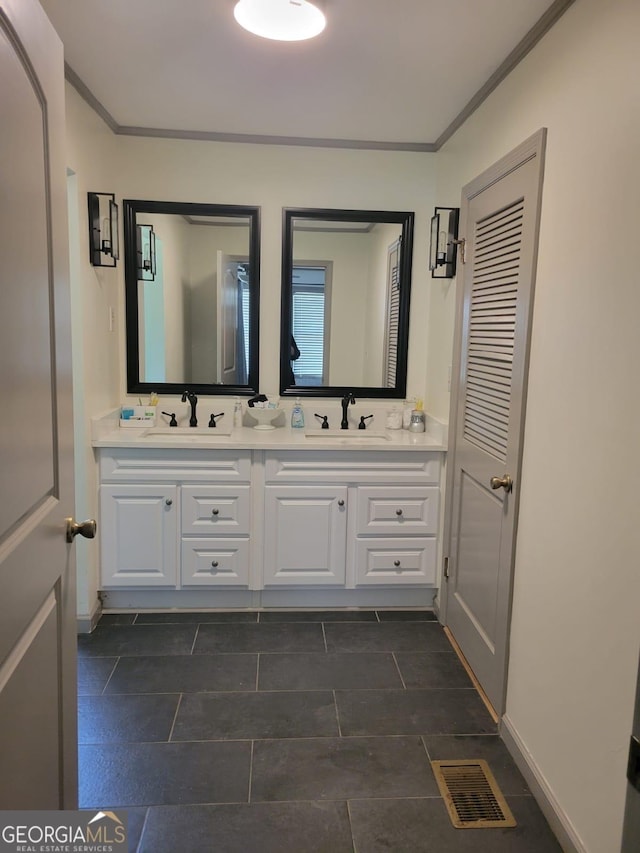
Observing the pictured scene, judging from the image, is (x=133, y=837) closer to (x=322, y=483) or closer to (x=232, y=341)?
(x=322, y=483)

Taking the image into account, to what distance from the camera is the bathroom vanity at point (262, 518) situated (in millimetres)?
2873

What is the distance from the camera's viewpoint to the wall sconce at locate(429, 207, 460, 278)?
9.18ft

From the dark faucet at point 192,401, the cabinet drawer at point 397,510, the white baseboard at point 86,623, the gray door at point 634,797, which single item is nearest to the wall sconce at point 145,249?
the dark faucet at point 192,401

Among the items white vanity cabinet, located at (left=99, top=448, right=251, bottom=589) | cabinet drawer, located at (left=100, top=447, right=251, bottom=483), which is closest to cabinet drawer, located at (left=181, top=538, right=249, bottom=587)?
white vanity cabinet, located at (left=99, top=448, right=251, bottom=589)

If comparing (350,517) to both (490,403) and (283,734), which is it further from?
(283,734)

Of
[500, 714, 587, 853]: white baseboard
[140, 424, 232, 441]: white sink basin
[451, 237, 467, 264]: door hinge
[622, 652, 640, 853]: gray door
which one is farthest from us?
[140, 424, 232, 441]: white sink basin

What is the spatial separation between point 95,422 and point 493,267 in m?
1.91

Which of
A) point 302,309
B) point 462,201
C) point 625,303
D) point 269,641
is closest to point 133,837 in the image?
point 269,641

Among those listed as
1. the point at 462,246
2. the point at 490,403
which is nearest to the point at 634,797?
the point at 490,403

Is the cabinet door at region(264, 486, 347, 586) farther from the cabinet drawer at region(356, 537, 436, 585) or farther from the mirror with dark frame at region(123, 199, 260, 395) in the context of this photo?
the mirror with dark frame at region(123, 199, 260, 395)

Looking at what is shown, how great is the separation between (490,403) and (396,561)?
1081 millimetres

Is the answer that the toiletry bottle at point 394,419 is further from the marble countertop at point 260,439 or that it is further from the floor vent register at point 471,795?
the floor vent register at point 471,795

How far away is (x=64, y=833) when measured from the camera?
1.24 meters

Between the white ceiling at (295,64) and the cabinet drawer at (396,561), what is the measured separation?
208 centimetres
